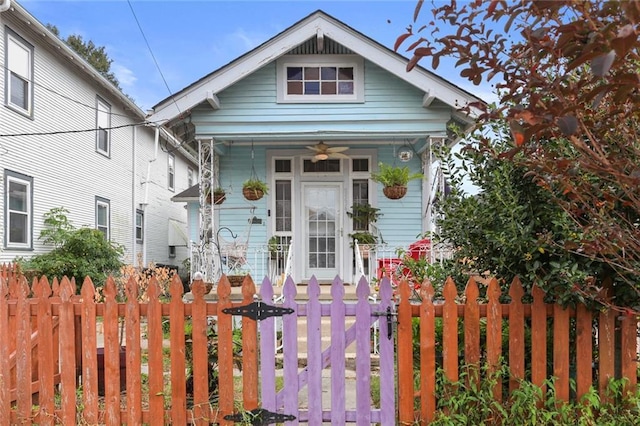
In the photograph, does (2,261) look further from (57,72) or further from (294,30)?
(294,30)

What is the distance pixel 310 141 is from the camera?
28.4 ft

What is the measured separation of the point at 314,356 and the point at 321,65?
6.50 meters

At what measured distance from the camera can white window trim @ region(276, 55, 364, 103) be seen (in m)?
8.23

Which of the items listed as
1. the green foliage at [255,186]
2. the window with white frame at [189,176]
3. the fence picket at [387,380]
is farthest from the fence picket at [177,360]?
the window with white frame at [189,176]

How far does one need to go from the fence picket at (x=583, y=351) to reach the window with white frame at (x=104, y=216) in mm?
13325

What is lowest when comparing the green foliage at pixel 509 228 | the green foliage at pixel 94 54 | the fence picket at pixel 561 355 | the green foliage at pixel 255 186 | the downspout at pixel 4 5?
the fence picket at pixel 561 355

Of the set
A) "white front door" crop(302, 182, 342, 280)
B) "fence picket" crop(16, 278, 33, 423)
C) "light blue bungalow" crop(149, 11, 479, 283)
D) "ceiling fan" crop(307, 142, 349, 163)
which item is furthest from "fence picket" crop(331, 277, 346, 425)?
"white front door" crop(302, 182, 342, 280)

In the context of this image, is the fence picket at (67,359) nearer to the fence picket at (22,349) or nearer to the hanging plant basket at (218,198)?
the fence picket at (22,349)

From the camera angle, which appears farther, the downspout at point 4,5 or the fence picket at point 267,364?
the downspout at point 4,5

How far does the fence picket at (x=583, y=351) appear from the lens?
117 inches

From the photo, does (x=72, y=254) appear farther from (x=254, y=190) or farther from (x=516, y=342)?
(x=516, y=342)

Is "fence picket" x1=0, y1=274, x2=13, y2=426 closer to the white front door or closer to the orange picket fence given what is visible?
the orange picket fence

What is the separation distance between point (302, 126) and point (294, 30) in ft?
5.48

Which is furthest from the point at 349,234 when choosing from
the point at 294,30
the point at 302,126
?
the point at 294,30
